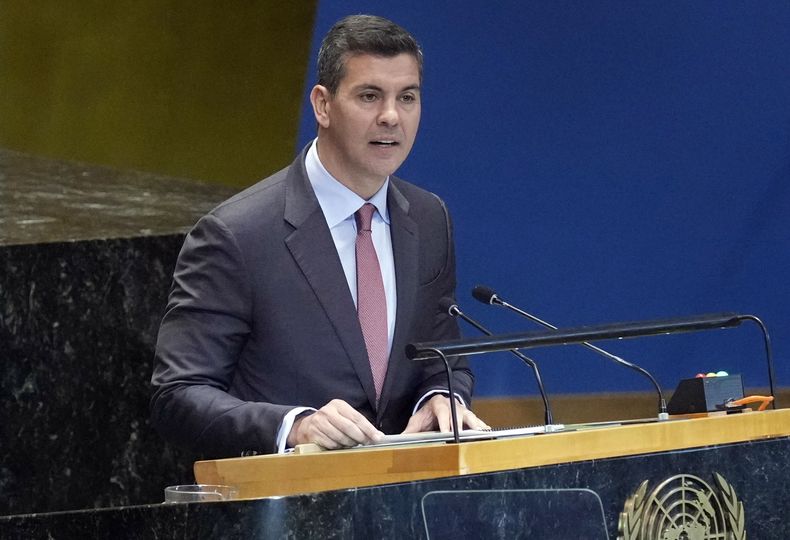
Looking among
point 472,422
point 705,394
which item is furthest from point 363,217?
point 705,394

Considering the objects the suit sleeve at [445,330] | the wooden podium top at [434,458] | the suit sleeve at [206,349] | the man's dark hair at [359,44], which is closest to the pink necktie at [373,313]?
the suit sleeve at [445,330]

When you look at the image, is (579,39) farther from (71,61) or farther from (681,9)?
(71,61)

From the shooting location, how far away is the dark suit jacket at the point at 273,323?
2766mm

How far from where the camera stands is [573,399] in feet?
15.2

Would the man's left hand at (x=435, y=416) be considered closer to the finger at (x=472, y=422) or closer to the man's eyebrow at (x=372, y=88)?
the finger at (x=472, y=422)

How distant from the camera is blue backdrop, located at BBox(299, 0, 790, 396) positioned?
423cm

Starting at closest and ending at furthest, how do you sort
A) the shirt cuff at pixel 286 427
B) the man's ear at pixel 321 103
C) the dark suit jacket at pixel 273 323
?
1. the shirt cuff at pixel 286 427
2. the dark suit jacket at pixel 273 323
3. the man's ear at pixel 321 103

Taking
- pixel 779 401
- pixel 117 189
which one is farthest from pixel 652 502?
pixel 117 189

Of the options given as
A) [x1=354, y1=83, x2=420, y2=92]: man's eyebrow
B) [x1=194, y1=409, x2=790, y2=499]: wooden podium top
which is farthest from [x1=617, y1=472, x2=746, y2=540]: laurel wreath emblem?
[x1=354, y1=83, x2=420, y2=92]: man's eyebrow

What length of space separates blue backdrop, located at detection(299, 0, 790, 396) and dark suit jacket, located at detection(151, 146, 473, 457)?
1.63m

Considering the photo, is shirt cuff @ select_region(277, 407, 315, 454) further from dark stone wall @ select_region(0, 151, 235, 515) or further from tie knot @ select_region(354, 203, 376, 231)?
dark stone wall @ select_region(0, 151, 235, 515)

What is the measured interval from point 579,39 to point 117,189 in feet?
5.45

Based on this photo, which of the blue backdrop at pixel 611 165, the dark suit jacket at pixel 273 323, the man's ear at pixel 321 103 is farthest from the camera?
the blue backdrop at pixel 611 165

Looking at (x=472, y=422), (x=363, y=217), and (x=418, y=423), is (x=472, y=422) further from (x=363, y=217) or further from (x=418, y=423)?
(x=363, y=217)
